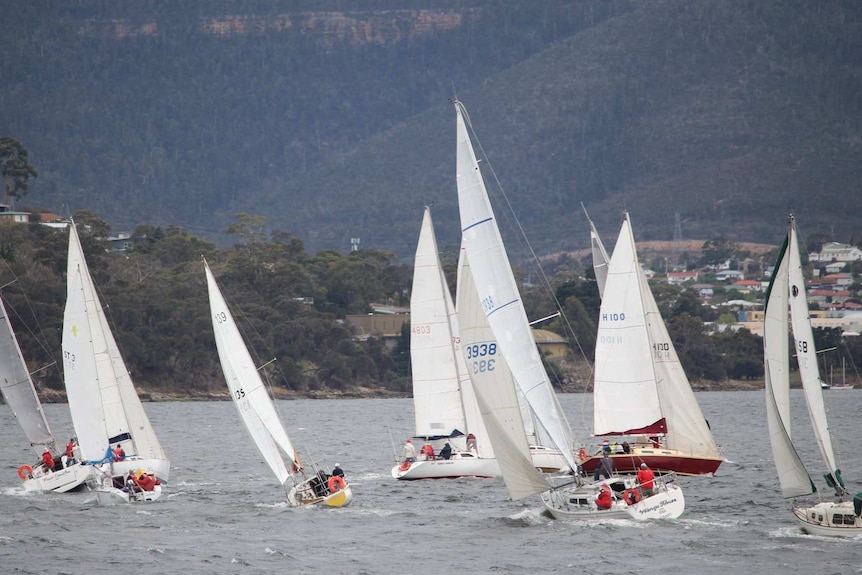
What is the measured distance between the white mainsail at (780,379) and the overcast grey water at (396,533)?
1.32 m

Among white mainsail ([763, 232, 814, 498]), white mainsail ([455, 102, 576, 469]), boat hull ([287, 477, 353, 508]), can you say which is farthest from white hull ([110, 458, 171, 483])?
white mainsail ([763, 232, 814, 498])

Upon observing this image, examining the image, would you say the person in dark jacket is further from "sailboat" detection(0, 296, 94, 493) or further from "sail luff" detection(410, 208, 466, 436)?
"sailboat" detection(0, 296, 94, 493)

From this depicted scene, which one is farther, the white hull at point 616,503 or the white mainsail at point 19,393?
the white mainsail at point 19,393

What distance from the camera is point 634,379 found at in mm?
39625

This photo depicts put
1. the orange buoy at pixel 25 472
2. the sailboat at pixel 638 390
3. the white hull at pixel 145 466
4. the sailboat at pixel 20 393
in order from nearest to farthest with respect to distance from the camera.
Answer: the sailboat at pixel 638 390, the orange buoy at pixel 25 472, the white hull at pixel 145 466, the sailboat at pixel 20 393

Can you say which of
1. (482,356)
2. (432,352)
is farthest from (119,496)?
(482,356)

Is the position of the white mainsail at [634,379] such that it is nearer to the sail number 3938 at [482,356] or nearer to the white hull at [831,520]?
the white hull at [831,520]

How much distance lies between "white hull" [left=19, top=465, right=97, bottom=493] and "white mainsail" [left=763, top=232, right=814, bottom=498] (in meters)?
18.3

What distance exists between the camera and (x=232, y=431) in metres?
75.2

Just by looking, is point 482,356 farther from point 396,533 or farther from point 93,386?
point 93,386

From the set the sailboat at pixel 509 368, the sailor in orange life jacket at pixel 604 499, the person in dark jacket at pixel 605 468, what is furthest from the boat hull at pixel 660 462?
the sailor in orange life jacket at pixel 604 499

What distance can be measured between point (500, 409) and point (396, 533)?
13.8 feet

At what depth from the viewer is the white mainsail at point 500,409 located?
30922mm

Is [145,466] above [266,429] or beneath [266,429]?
beneath
